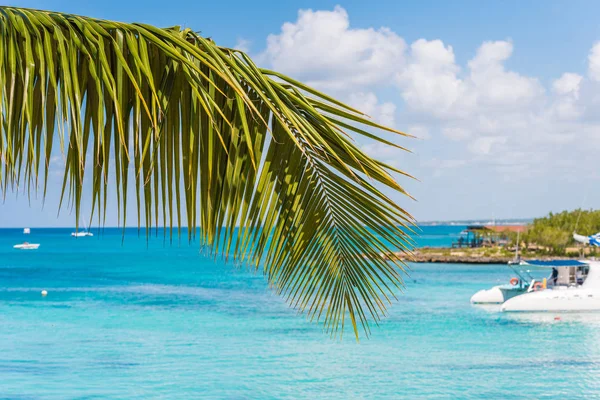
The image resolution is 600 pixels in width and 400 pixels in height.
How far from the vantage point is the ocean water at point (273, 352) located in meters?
18.1

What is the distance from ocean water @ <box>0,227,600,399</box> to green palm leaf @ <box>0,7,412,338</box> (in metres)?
8.20

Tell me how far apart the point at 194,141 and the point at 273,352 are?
20995 mm

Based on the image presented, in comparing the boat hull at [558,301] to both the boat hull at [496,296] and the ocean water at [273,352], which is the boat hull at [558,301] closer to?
the ocean water at [273,352]

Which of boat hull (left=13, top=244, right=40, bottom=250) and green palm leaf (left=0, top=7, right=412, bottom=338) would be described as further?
boat hull (left=13, top=244, right=40, bottom=250)

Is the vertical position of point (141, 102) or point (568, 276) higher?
point (141, 102)

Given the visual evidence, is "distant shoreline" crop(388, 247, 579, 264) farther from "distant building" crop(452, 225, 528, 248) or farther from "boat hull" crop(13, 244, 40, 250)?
"boat hull" crop(13, 244, 40, 250)

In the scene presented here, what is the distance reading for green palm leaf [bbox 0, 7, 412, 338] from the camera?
173 centimetres

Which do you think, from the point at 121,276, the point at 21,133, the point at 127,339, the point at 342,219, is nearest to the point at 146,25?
the point at 21,133

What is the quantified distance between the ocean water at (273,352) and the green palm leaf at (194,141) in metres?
8.20

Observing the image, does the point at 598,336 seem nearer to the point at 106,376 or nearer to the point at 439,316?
the point at 439,316

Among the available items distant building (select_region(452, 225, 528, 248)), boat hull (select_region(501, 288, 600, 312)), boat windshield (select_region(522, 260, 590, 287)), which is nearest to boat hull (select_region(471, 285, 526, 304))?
boat windshield (select_region(522, 260, 590, 287))

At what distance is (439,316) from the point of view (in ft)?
99.6

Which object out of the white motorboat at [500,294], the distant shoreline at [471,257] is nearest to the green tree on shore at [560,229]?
the distant shoreline at [471,257]

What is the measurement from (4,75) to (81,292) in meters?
42.2
